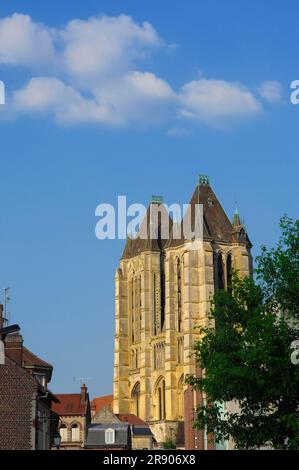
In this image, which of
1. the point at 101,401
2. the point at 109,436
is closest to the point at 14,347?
the point at 109,436

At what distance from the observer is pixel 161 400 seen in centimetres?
13012

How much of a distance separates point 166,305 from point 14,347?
81745mm

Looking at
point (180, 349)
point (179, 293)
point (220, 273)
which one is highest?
point (220, 273)

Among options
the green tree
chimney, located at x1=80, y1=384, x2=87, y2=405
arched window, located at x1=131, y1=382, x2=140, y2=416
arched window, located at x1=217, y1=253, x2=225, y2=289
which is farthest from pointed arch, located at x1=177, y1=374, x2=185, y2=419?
the green tree

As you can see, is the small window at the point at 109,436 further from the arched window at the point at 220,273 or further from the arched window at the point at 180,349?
the arched window at the point at 220,273

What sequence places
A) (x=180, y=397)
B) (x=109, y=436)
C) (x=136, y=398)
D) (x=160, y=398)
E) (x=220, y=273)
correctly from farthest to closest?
(x=136, y=398) → (x=160, y=398) → (x=220, y=273) → (x=180, y=397) → (x=109, y=436)

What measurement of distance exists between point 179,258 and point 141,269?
364 inches

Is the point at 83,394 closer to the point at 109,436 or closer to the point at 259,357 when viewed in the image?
the point at 109,436

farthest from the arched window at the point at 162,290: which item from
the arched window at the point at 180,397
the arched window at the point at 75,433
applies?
the arched window at the point at 75,433

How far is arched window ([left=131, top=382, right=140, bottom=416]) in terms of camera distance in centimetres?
13475

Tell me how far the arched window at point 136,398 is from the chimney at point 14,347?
86831 mm

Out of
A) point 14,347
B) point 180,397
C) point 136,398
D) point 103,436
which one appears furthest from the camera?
point 136,398

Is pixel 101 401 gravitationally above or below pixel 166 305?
below

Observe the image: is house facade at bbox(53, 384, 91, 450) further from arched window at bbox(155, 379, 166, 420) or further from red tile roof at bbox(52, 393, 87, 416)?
arched window at bbox(155, 379, 166, 420)
